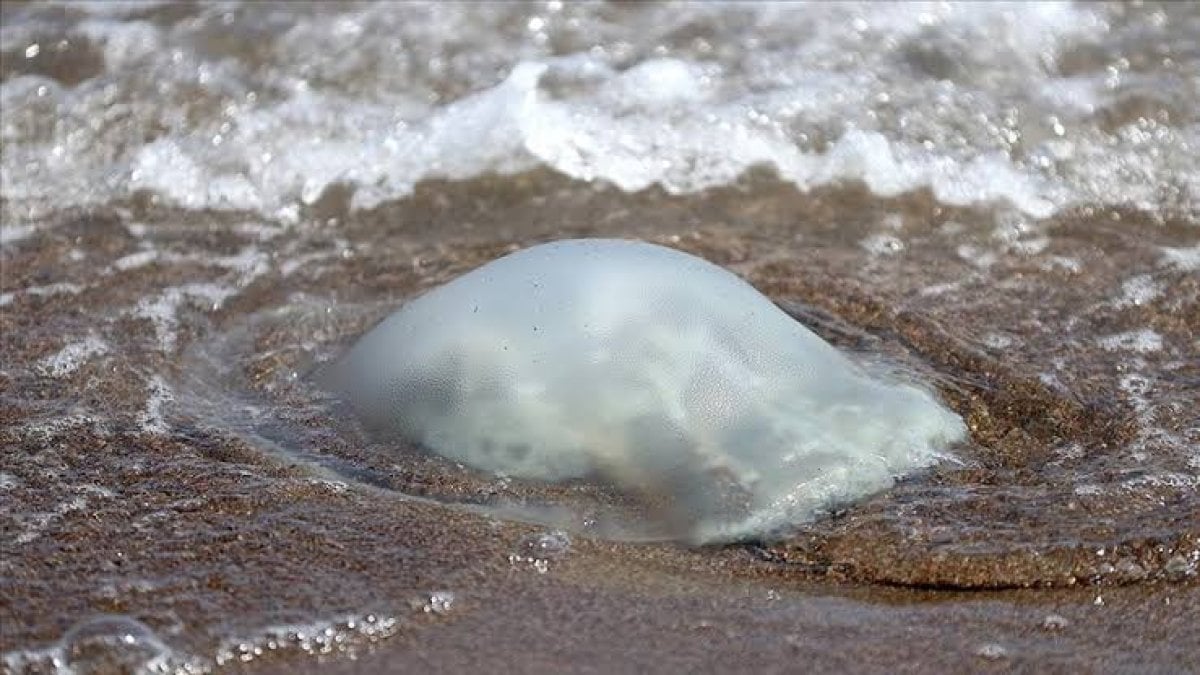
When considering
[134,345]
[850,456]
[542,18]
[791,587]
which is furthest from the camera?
[542,18]

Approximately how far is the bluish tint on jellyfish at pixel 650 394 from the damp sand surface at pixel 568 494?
0.19ft

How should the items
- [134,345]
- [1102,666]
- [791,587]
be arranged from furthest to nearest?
1. [134,345]
2. [791,587]
3. [1102,666]

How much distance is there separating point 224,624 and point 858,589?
3.11ft

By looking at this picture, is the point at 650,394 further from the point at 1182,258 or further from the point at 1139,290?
the point at 1182,258

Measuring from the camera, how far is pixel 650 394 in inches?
105

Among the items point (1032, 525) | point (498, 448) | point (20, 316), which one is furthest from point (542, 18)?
point (1032, 525)

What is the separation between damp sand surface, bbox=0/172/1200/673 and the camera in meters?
2.23

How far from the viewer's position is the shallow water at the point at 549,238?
2357mm

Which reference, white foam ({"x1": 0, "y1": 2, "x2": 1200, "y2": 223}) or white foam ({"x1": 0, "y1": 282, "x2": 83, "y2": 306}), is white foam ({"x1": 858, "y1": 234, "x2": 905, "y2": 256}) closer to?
white foam ({"x1": 0, "y1": 2, "x2": 1200, "y2": 223})

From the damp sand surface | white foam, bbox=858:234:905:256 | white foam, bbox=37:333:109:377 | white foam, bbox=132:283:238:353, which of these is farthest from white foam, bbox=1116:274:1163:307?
white foam, bbox=37:333:109:377

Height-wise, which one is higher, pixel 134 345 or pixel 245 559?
pixel 245 559

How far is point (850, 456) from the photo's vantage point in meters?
2.65

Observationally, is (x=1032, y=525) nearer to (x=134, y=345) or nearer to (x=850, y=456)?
(x=850, y=456)

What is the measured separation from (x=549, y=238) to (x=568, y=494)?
1.54 metres
